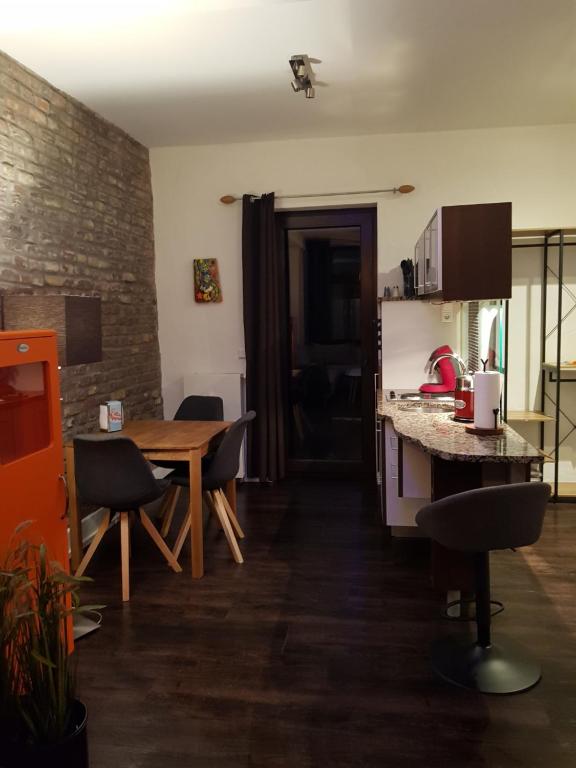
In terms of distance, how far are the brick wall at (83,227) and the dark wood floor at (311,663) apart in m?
1.41

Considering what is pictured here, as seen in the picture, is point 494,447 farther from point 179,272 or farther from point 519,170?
point 179,272

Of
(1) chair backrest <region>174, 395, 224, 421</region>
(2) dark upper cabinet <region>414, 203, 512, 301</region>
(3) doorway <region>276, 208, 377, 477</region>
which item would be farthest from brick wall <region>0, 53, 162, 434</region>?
(2) dark upper cabinet <region>414, 203, 512, 301</region>

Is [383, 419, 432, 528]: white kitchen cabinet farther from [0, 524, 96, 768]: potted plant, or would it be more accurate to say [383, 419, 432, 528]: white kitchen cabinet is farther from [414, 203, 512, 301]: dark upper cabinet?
[0, 524, 96, 768]: potted plant

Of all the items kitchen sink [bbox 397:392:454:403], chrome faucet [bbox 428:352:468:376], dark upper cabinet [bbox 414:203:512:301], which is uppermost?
dark upper cabinet [bbox 414:203:512:301]

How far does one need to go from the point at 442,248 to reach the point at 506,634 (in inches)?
73.2

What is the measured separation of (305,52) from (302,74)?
4.5 inches

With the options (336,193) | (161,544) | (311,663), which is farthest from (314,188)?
(311,663)

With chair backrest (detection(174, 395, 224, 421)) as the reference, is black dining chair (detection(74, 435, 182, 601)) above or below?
below

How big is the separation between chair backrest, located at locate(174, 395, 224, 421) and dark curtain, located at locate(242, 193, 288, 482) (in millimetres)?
819

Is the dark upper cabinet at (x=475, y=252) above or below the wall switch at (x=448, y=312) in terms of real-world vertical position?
above

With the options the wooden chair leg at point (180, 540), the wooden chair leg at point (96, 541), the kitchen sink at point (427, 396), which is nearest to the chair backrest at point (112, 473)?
the wooden chair leg at point (96, 541)

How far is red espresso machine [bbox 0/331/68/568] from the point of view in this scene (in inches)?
94.0

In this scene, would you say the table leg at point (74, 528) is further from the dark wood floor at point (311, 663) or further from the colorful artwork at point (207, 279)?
the colorful artwork at point (207, 279)

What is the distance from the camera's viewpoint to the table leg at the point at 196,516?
11.6 feet
